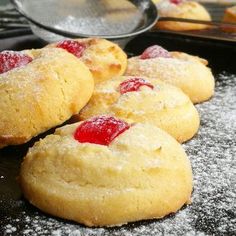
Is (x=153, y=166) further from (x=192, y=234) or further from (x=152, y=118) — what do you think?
(x=152, y=118)

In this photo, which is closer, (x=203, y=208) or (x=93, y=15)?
(x=203, y=208)

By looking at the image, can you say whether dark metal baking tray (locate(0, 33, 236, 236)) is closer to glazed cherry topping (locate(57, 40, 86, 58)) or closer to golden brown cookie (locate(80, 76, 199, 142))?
golden brown cookie (locate(80, 76, 199, 142))

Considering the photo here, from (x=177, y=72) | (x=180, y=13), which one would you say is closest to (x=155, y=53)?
(x=177, y=72)

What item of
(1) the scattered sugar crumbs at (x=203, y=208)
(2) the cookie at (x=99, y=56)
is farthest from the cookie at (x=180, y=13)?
(1) the scattered sugar crumbs at (x=203, y=208)

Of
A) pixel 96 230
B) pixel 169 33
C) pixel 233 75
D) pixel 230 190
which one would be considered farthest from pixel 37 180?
pixel 169 33

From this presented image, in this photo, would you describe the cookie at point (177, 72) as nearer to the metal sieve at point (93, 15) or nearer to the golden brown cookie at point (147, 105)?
the golden brown cookie at point (147, 105)

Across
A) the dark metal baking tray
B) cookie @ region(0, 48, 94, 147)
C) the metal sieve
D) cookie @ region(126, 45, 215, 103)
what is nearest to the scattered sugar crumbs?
the dark metal baking tray

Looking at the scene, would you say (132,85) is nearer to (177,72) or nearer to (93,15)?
(177,72)
